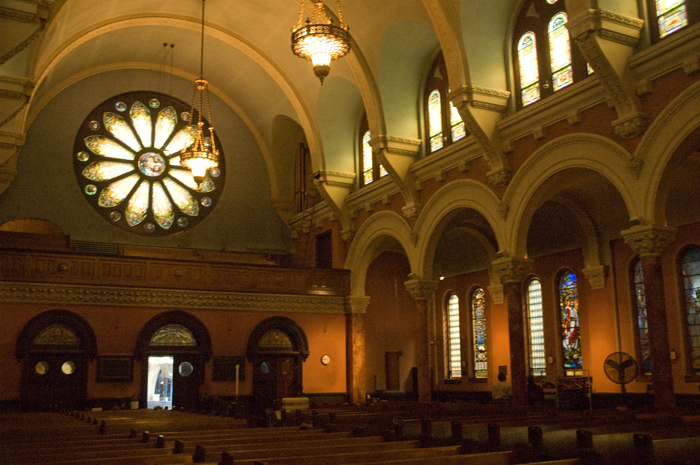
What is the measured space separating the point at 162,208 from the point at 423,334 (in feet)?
33.6

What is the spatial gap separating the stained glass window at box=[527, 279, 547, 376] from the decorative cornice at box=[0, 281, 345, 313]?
5.35 m

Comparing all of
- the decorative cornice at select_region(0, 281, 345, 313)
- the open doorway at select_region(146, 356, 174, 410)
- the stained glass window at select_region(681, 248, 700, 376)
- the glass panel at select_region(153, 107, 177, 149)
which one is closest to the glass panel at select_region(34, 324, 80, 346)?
the decorative cornice at select_region(0, 281, 345, 313)

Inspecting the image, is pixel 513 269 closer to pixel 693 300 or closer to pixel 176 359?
pixel 693 300

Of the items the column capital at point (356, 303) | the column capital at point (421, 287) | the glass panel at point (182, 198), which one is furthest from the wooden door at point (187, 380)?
the glass panel at point (182, 198)

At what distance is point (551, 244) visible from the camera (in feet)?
61.1

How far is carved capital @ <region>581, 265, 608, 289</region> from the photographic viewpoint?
17.0 metres

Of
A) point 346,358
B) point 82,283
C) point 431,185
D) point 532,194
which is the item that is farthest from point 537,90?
point 82,283

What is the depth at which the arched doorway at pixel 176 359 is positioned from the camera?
706 inches

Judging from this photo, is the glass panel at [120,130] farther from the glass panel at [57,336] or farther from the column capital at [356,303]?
the column capital at [356,303]

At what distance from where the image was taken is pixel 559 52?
1457 cm

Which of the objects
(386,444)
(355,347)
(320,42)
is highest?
(320,42)

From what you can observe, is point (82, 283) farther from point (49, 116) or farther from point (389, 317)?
point (389, 317)

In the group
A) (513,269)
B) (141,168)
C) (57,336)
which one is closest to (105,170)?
(141,168)

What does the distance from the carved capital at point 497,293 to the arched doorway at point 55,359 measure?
10704 mm
